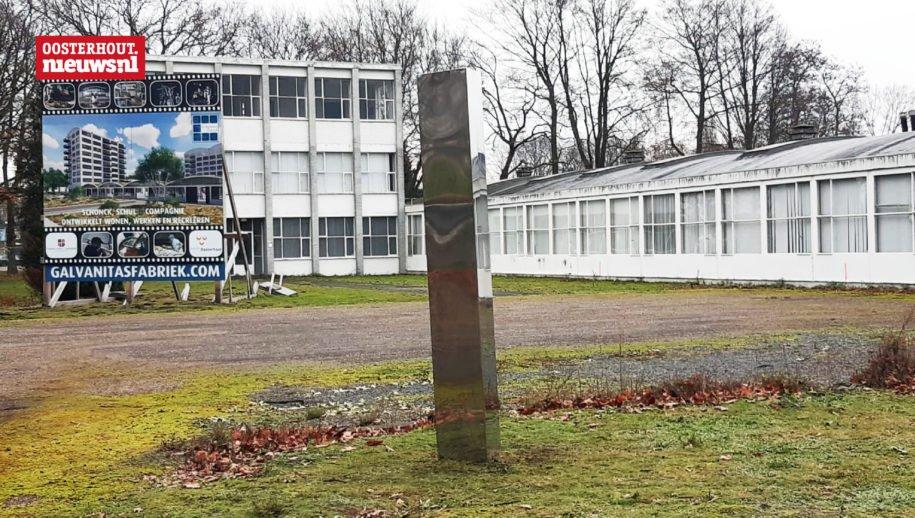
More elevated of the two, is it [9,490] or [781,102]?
[781,102]

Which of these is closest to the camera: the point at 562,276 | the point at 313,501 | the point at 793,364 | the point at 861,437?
the point at 313,501

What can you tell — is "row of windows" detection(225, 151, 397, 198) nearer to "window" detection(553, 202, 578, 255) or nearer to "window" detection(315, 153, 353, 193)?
"window" detection(315, 153, 353, 193)

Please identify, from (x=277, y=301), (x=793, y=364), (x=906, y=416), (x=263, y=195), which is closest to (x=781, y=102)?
(x=263, y=195)

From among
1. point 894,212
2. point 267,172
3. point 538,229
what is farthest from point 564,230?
point 894,212

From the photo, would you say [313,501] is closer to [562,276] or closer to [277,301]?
[277,301]

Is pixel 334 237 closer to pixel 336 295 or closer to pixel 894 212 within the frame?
pixel 336 295

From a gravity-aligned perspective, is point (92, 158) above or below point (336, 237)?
above

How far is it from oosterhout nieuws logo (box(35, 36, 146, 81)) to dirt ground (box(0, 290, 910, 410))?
24.6 feet

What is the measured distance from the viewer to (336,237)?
181ft

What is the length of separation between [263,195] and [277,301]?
22696 millimetres

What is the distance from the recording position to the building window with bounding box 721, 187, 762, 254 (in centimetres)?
3459

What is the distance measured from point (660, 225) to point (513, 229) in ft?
37.5

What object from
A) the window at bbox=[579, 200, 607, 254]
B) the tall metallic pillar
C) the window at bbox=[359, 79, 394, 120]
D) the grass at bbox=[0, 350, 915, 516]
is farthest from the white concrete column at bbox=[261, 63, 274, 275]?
the tall metallic pillar

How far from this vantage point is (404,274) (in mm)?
55656
